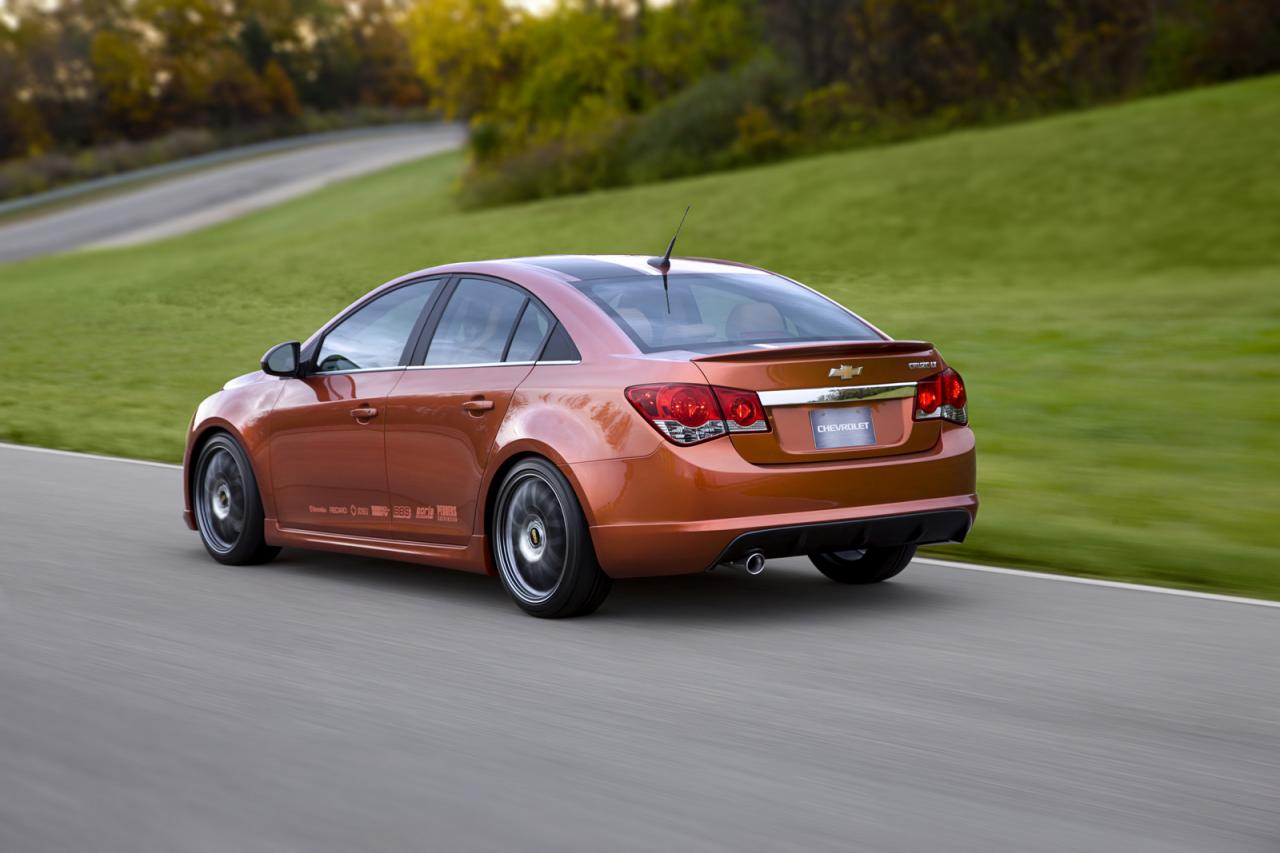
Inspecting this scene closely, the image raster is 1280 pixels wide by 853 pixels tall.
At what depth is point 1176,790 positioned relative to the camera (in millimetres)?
4910

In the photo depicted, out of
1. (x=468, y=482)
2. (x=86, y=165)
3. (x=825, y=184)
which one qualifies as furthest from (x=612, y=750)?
(x=86, y=165)

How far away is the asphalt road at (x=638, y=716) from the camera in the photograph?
4660 mm

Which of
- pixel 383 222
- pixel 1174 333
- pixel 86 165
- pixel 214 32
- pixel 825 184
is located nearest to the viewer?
pixel 1174 333

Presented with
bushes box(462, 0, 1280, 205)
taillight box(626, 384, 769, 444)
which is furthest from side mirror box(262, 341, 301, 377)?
bushes box(462, 0, 1280, 205)

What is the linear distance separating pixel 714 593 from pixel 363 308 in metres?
2.23

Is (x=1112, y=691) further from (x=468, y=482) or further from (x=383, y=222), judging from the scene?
(x=383, y=222)

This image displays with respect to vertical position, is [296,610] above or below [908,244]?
above

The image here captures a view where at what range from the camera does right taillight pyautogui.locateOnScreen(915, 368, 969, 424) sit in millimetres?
7461

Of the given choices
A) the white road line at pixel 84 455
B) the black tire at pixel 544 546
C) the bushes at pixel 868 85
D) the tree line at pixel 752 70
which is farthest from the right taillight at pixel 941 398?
the bushes at pixel 868 85

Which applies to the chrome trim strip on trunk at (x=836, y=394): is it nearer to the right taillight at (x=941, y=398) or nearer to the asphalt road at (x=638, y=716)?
the right taillight at (x=941, y=398)

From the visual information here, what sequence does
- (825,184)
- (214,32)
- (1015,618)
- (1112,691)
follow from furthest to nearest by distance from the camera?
(214,32)
(825,184)
(1015,618)
(1112,691)

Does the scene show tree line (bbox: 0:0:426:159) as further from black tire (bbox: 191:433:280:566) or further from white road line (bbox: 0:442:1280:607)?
white road line (bbox: 0:442:1280:607)

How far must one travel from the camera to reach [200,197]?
64.1 metres

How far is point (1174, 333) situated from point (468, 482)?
12196 mm
